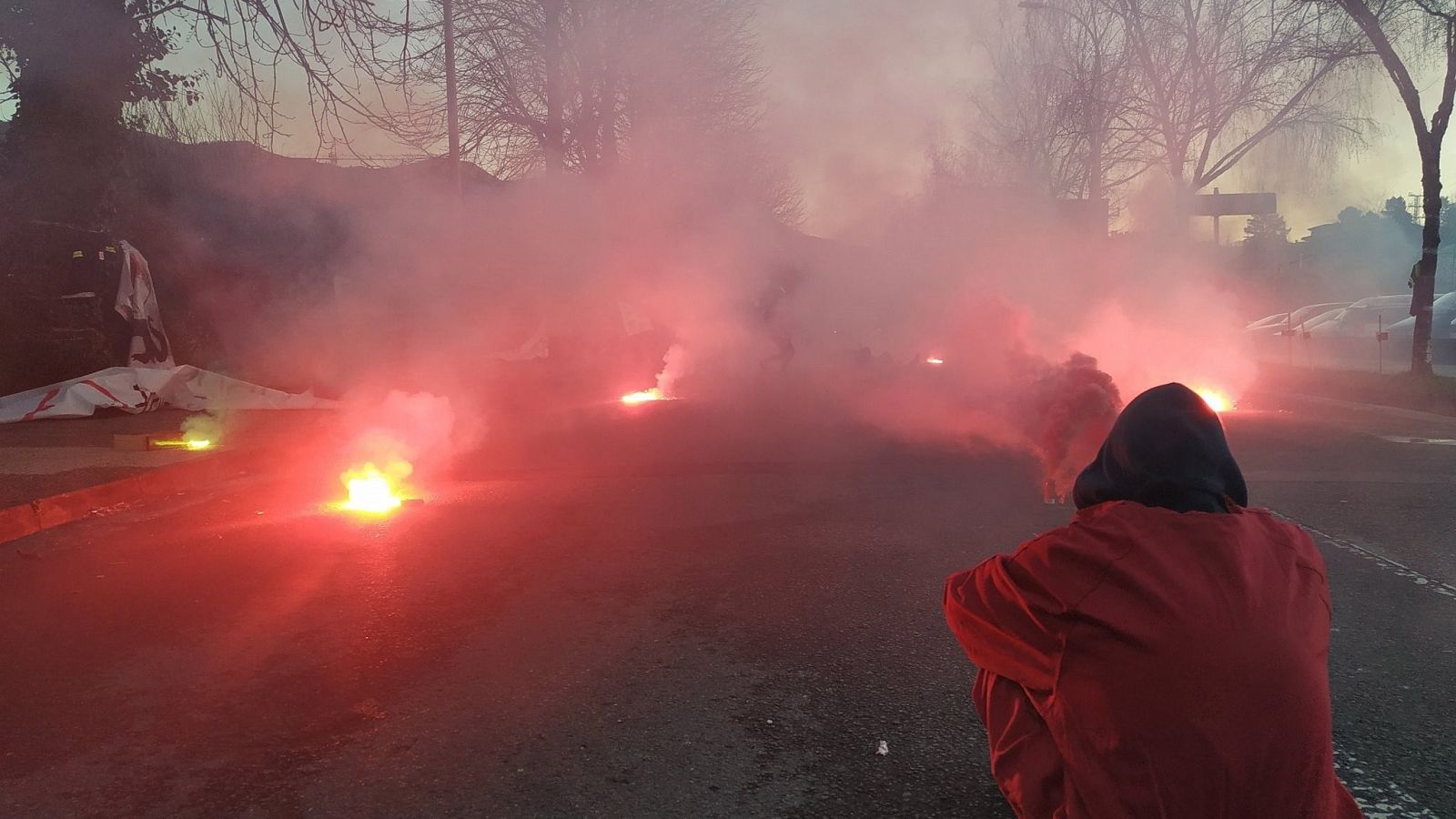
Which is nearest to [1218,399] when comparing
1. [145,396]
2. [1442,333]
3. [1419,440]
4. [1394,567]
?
[1419,440]

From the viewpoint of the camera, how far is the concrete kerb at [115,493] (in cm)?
637

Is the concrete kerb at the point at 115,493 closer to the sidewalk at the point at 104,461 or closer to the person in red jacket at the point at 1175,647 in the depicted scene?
the sidewalk at the point at 104,461

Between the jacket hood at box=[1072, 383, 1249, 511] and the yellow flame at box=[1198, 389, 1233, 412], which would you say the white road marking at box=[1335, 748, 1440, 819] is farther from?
the yellow flame at box=[1198, 389, 1233, 412]

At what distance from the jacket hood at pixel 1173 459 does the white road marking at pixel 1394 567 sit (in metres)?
2.72

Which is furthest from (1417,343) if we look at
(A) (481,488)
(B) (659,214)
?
(A) (481,488)

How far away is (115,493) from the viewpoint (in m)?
7.37

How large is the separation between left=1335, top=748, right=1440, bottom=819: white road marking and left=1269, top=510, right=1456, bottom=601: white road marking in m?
1.61

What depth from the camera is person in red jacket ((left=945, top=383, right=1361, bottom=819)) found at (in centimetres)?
181

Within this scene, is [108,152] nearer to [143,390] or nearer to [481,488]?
[143,390]

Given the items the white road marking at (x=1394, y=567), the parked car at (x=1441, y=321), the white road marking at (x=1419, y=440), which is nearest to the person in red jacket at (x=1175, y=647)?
the white road marking at (x=1394, y=567)

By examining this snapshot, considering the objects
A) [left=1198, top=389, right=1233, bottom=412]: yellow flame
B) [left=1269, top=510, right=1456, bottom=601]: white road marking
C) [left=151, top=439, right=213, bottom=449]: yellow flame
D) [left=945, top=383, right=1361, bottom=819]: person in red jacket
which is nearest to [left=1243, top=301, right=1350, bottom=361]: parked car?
[left=1198, top=389, right=1233, bottom=412]: yellow flame

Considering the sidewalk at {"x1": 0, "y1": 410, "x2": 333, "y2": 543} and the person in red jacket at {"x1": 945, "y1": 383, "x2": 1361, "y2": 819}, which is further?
the sidewalk at {"x1": 0, "y1": 410, "x2": 333, "y2": 543}

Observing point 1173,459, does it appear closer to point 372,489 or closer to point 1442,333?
point 372,489

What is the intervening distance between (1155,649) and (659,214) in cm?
1522
